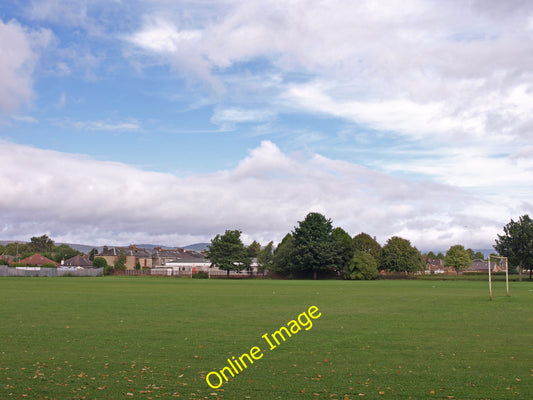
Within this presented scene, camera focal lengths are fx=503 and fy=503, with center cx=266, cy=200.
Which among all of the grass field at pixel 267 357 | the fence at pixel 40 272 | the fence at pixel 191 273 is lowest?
the fence at pixel 191 273

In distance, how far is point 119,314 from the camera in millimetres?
23484

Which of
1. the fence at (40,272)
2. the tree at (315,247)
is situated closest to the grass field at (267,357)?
the tree at (315,247)

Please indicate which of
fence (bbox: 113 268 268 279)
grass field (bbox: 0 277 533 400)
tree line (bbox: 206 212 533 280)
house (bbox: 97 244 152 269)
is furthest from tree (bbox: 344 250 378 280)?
house (bbox: 97 244 152 269)

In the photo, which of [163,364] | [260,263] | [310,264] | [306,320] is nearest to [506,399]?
[163,364]

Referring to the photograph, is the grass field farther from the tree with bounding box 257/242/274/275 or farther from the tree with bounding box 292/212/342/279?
the tree with bounding box 257/242/274/275

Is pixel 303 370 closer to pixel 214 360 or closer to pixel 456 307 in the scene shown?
pixel 214 360

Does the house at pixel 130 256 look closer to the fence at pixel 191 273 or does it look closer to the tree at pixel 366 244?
the fence at pixel 191 273

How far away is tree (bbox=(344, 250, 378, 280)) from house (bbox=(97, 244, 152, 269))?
83.4 meters

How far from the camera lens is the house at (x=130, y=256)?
161250mm

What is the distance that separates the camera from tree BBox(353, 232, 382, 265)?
113062 millimetres

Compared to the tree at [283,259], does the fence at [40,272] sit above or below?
below

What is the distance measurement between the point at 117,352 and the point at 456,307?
68.1 feet

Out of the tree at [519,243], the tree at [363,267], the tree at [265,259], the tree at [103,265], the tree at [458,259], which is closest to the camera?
the tree at [519,243]

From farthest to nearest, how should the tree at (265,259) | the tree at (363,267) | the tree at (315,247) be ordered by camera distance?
the tree at (265,259) → the tree at (315,247) → the tree at (363,267)
